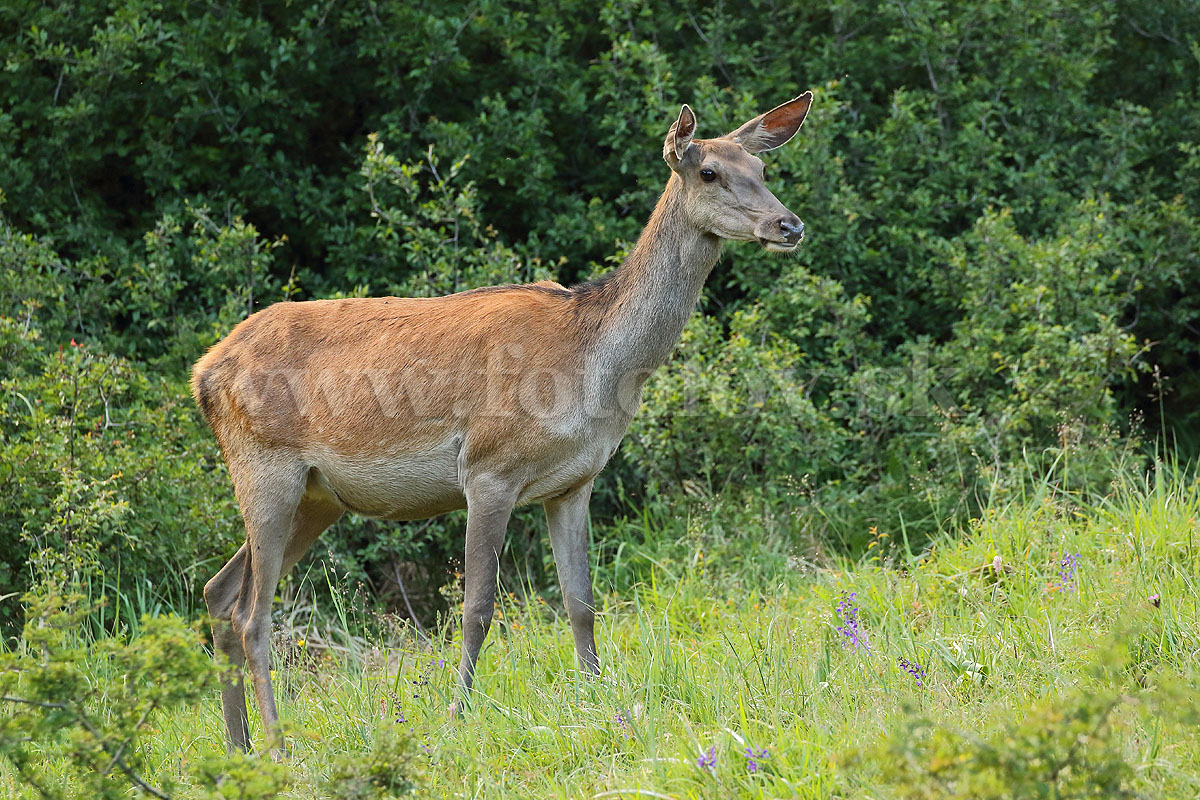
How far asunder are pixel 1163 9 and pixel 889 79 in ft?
8.03

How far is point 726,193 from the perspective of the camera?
557cm

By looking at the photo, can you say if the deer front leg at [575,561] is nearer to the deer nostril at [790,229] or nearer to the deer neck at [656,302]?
the deer neck at [656,302]

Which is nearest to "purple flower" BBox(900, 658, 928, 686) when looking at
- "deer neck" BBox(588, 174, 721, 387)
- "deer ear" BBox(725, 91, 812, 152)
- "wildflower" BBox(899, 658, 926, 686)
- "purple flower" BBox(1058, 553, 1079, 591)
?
"wildflower" BBox(899, 658, 926, 686)

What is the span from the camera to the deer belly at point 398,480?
18.3ft

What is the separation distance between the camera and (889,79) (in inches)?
411

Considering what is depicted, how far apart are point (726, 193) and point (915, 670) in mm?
2119

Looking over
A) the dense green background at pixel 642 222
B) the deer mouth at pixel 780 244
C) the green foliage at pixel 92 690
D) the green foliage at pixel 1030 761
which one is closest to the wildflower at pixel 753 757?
the green foliage at pixel 1030 761

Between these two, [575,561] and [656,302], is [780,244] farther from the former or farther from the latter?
[575,561]

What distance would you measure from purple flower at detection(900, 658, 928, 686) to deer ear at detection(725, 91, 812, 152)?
2.55 m

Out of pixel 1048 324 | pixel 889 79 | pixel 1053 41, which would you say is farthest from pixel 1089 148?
pixel 1048 324

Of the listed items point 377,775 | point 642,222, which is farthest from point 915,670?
point 642,222

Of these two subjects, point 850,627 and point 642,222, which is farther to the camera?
point 642,222

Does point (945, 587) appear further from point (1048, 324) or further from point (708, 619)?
point (1048, 324)

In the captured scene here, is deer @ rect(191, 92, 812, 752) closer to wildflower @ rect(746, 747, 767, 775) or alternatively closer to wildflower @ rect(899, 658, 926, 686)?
wildflower @ rect(899, 658, 926, 686)
